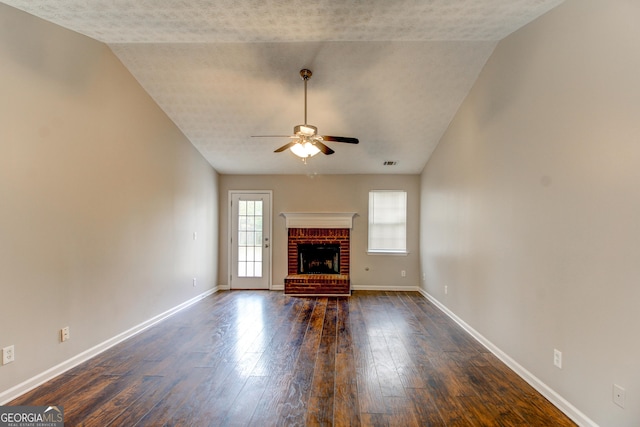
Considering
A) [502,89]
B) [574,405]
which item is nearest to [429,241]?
[502,89]

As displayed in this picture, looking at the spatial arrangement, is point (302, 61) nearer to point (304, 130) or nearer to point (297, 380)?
point (304, 130)

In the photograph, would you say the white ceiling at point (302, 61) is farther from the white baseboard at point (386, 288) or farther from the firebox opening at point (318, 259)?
the white baseboard at point (386, 288)

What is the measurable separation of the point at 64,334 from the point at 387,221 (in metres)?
5.32

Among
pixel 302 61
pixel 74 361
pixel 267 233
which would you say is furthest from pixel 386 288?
pixel 74 361

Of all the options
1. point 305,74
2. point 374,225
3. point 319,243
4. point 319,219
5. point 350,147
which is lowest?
point 319,243

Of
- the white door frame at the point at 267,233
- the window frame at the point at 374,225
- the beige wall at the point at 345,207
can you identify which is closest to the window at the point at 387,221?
the window frame at the point at 374,225

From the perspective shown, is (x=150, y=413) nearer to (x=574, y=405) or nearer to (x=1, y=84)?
(x=1, y=84)

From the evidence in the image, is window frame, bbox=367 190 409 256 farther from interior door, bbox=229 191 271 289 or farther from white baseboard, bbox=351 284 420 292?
interior door, bbox=229 191 271 289

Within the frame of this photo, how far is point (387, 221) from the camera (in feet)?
21.0

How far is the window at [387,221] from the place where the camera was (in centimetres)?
637

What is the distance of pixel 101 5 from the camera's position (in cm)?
243

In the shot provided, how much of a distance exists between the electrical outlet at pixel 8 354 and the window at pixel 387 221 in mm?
5291

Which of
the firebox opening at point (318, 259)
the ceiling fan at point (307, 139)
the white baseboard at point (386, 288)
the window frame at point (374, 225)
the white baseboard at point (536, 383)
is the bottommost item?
the white baseboard at point (386, 288)

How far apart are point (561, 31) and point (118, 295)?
491cm
